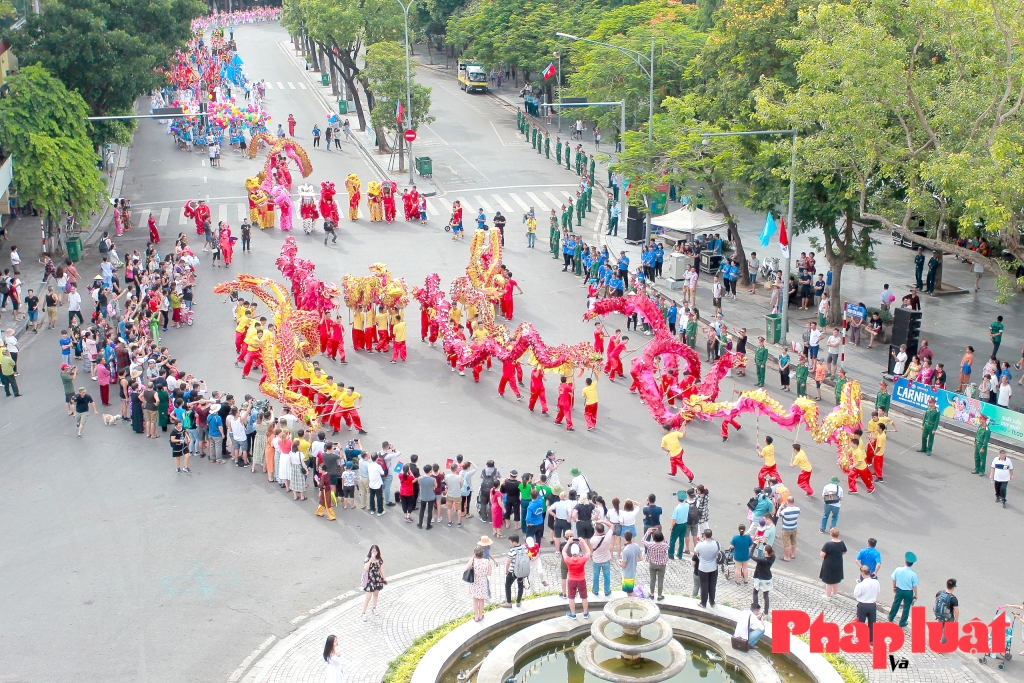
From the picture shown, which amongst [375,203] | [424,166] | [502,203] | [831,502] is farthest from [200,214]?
[831,502]

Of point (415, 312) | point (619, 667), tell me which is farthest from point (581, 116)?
point (619, 667)

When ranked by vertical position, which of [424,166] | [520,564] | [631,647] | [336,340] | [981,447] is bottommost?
[631,647]

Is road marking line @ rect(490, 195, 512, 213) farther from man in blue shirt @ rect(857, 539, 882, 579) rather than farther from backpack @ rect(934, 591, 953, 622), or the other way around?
backpack @ rect(934, 591, 953, 622)

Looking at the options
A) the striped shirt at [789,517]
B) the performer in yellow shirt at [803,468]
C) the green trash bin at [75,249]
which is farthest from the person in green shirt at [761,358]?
the green trash bin at [75,249]

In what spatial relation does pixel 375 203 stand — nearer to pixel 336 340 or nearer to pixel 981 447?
pixel 336 340

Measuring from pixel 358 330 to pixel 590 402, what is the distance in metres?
7.96

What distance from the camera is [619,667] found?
15.9 meters

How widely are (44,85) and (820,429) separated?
2846 cm

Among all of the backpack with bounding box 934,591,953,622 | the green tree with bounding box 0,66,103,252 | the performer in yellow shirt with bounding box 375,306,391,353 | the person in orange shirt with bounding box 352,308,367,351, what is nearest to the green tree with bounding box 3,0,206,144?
the green tree with bounding box 0,66,103,252

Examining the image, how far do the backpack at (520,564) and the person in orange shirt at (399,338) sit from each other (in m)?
12.9

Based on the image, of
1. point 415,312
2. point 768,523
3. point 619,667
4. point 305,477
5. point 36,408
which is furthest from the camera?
point 415,312

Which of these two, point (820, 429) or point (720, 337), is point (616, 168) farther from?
point (820, 429)

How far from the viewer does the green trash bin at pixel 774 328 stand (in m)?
31.4

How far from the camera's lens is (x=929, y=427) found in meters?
24.1
